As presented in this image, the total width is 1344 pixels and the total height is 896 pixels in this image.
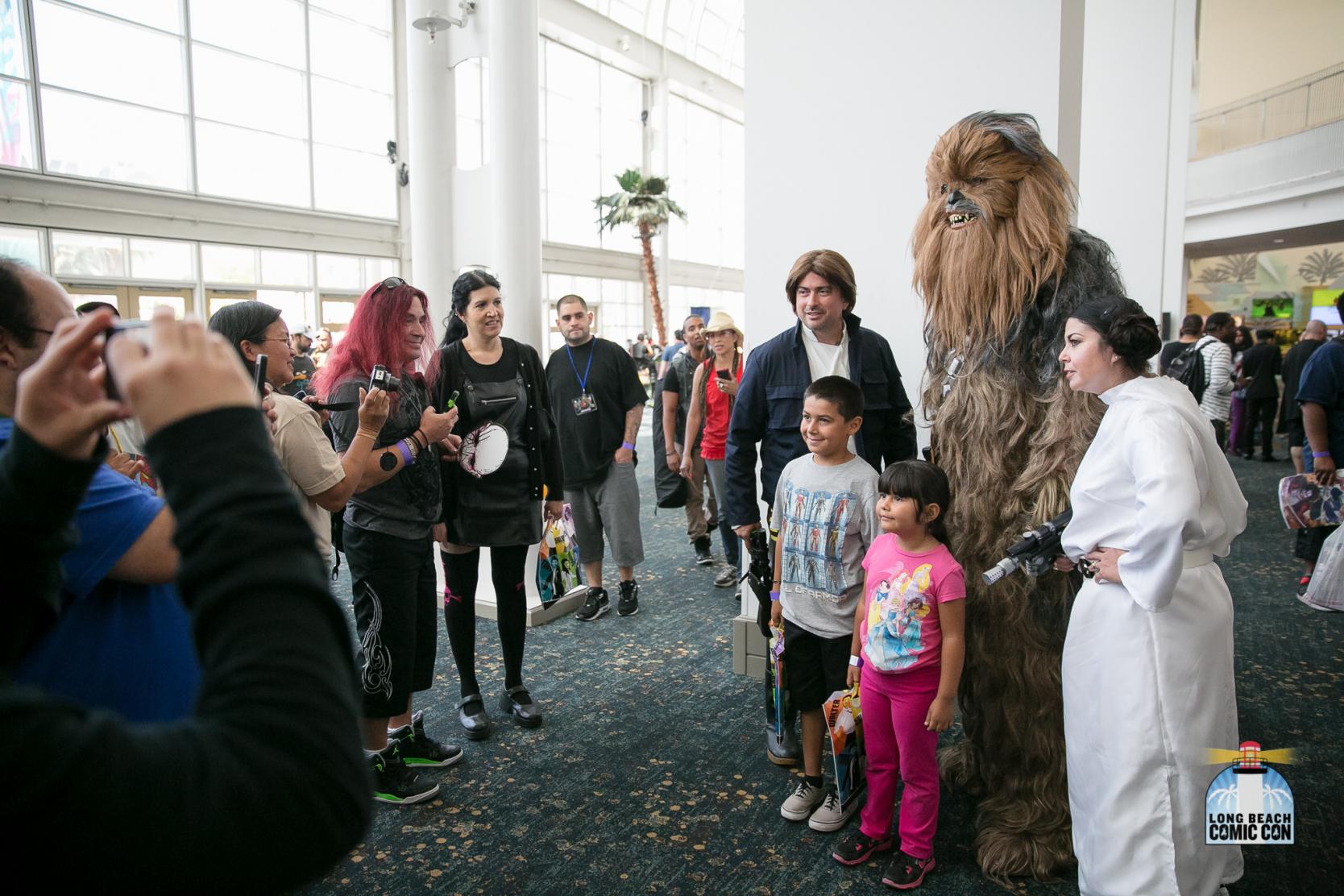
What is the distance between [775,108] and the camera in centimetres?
344

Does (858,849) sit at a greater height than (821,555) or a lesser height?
lesser

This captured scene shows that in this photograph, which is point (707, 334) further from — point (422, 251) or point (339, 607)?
point (339, 607)

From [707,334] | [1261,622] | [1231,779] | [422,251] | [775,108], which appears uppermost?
[775,108]

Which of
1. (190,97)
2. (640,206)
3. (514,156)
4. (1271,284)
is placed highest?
(640,206)

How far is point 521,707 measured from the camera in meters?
3.35

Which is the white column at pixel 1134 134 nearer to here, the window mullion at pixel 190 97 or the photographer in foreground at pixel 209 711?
the photographer in foreground at pixel 209 711

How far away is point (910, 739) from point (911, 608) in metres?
0.39

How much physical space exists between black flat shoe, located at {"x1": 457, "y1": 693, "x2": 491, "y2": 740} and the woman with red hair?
386mm

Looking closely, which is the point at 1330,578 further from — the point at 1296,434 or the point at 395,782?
the point at 395,782

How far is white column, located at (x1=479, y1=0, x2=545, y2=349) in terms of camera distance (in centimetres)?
434

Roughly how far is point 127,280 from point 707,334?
11.5 meters

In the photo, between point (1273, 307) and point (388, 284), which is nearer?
point (388, 284)

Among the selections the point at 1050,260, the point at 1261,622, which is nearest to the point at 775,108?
the point at 1050,260

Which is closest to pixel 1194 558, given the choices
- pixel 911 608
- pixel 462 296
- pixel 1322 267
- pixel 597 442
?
pixel 911 608
